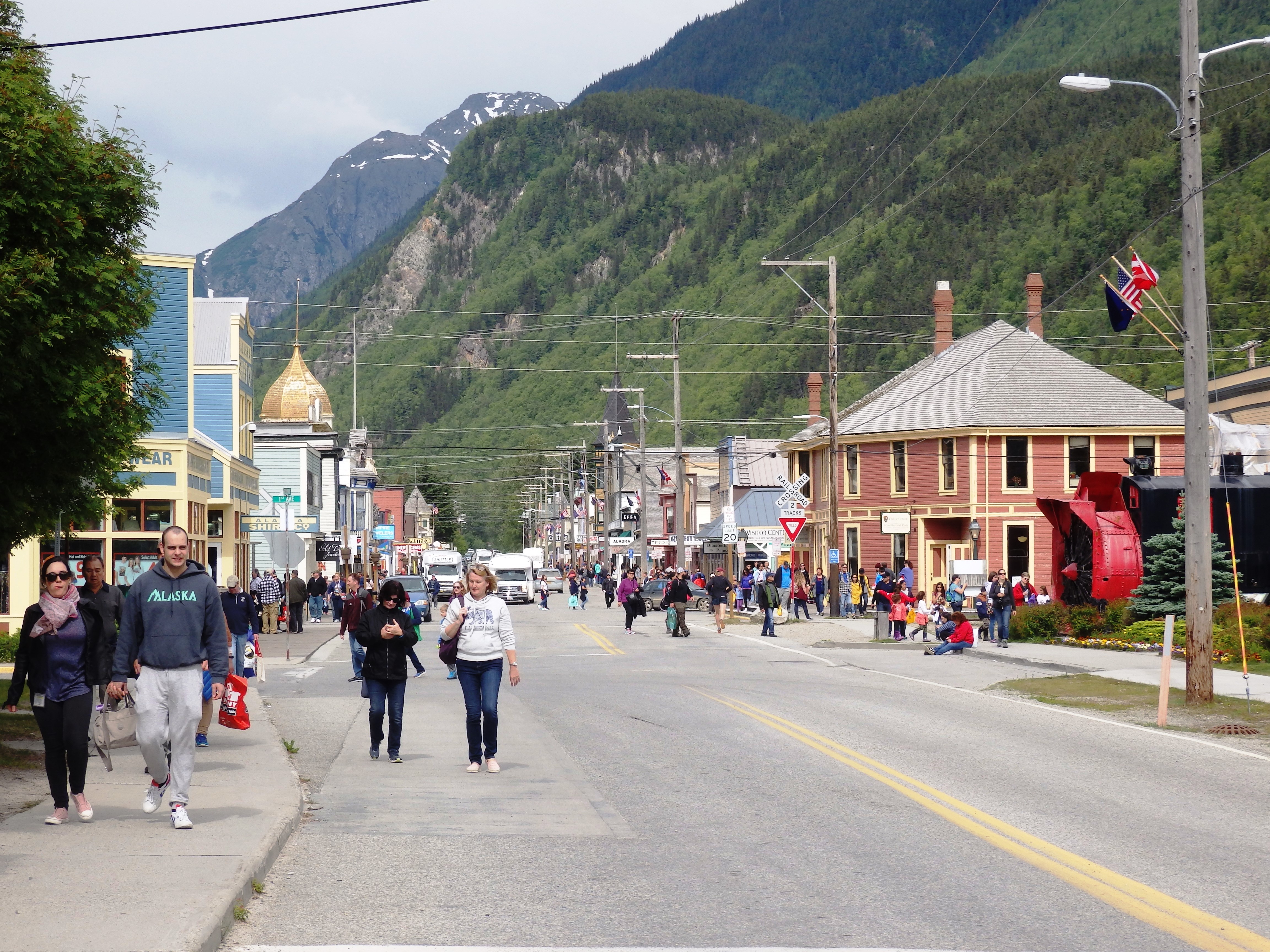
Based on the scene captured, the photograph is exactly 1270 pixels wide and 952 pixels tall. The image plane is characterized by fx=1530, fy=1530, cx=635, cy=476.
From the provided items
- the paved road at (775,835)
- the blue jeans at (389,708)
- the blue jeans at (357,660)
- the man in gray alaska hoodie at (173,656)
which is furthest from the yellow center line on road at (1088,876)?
the blue jeans at (357,660)

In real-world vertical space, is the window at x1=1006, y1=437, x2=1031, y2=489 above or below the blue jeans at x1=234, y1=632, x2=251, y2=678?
above

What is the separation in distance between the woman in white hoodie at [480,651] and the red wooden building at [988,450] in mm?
41380

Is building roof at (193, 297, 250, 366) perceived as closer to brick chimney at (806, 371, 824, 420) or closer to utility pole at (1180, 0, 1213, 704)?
brick chimney at (806, 371, 824, 420)

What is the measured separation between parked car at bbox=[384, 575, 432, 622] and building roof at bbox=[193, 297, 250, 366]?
9.62 meters

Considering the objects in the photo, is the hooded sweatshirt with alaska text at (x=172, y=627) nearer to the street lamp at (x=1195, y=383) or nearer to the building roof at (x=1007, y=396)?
the street lamp at (x=1195, y=383)

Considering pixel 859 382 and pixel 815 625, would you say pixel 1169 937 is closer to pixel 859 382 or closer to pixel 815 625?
pixel 815 625

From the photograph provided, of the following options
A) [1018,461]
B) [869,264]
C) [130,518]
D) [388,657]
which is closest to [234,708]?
[388,657]

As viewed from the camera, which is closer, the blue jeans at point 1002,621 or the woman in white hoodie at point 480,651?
the woman in white hoodie at point 480,651

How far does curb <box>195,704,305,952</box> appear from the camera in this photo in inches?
269

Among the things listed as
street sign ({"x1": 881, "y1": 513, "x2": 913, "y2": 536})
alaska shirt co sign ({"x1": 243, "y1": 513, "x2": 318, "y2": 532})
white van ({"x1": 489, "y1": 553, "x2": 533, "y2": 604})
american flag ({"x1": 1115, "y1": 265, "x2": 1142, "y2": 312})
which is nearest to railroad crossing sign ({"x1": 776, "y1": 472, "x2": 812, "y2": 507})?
street sign ({"x1": 881, "y1": 513, "x2": 913, "y2": 536})

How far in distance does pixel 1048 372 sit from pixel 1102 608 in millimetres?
26213

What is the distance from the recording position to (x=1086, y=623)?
3350 cm

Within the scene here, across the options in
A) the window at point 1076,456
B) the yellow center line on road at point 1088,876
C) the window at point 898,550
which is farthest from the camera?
the window at point 898,550

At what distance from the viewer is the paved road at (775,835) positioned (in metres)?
7.53
